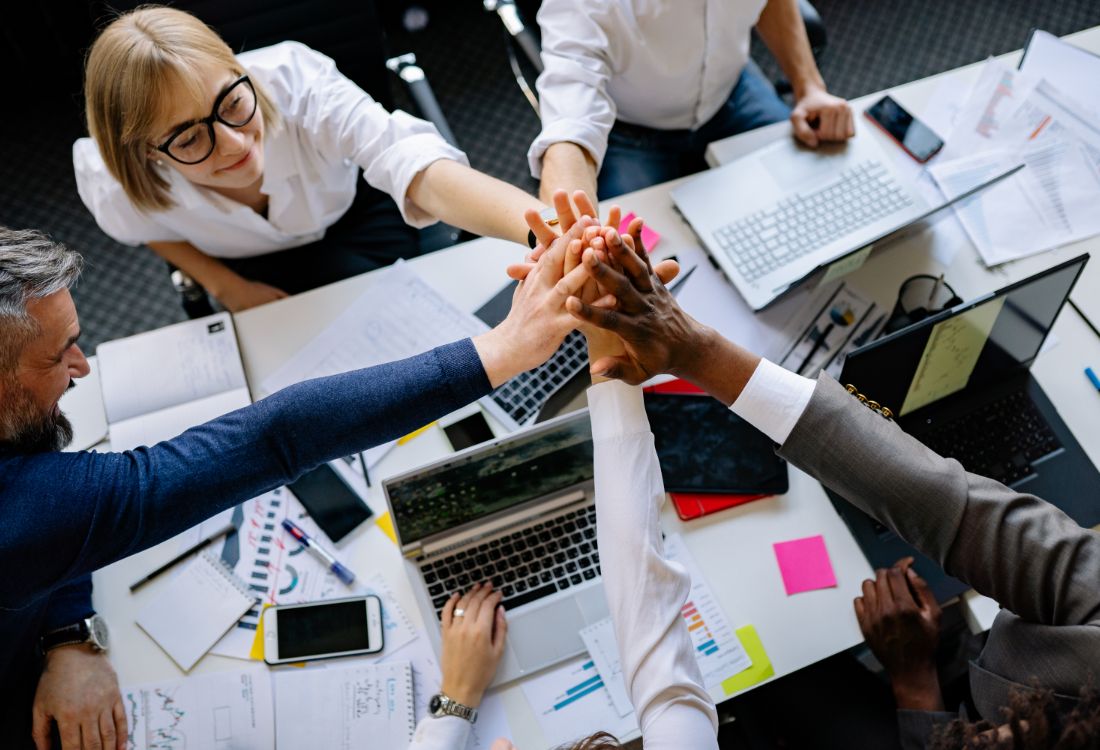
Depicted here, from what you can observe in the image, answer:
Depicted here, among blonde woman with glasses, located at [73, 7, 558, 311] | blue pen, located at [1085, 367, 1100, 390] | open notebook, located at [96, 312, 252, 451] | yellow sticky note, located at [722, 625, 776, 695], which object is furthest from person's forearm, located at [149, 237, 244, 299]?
blue pen, located at [1085, 367, 1100, 390]

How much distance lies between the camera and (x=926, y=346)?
52.7 inches

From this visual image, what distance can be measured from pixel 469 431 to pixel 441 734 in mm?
523

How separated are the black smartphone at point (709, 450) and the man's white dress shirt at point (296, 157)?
0.63 meters

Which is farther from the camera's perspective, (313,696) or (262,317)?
(262,317)

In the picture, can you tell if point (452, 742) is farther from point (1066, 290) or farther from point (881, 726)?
point (1066, 290)

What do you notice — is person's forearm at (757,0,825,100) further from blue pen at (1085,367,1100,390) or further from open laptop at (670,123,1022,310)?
blue pen at (1085,367,1100,390)

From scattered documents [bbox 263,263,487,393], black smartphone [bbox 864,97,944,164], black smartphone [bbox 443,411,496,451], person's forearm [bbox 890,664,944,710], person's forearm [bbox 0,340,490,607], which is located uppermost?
black smartphone [bbox 864,97,944,164]

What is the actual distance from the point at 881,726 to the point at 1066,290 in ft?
2.76

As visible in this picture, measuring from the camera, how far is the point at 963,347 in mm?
1396

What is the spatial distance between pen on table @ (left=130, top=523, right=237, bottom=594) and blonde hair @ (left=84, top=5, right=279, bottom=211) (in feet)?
2.19

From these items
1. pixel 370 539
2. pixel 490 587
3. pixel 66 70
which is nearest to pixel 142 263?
pixel 66 70

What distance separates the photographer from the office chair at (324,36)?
171 cm

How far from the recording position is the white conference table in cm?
138

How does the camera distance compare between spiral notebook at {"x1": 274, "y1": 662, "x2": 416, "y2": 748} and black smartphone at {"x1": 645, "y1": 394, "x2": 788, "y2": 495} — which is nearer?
spiral notebook at {"x1": 274, "y1": 662, "x2": 416, "y2": 748}
